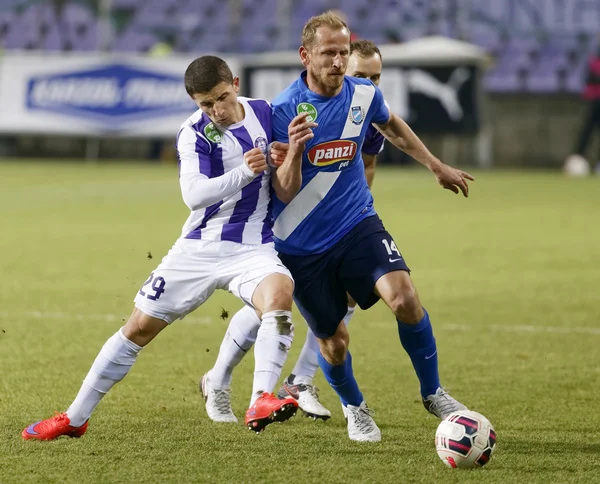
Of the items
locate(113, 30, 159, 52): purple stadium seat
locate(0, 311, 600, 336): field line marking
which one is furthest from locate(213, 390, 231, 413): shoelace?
locate(113, 30, 159, 52): purple stadium seat

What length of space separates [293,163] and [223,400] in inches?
49.3

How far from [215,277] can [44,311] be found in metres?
3.73

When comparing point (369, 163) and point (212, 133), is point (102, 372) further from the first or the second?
point (369, 163)

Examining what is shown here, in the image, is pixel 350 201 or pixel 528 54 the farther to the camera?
pixel 528 54

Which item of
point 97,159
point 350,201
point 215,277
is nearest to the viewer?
point 215,277

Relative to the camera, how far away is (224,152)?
4824 mm

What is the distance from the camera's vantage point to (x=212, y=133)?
479 cm

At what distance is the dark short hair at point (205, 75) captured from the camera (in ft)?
15.1

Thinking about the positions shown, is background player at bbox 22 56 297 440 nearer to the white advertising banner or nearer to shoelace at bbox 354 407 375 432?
shoelace at bbox 354 407 375 432

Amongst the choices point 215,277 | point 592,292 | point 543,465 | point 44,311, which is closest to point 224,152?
point 215,277

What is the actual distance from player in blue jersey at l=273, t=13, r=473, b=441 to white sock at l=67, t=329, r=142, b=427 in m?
0.81

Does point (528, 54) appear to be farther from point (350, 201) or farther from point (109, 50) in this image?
point (350, 201)

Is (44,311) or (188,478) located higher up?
(188,478)

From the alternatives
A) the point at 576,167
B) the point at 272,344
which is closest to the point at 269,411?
the point at 272,344
